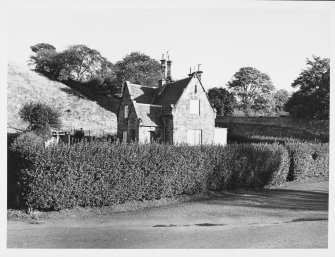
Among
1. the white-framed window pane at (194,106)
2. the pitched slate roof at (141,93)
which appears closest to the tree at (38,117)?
the pitched slate roof at (141,93)

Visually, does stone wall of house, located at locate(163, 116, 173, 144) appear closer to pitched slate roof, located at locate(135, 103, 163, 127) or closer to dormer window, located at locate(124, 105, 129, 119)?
pitched slate roof, located at locate(135, 103, 163, 127)

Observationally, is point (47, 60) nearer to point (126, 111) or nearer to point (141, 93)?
point (141, 93)

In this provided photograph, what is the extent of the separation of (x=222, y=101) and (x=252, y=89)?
1329cm

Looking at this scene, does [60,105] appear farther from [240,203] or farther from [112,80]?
[240,203]

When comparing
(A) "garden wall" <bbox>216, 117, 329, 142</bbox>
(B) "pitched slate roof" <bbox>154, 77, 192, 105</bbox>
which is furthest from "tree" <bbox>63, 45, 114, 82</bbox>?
(A) "garden wall" <bbox>216, 117, 329, 142</bbox>

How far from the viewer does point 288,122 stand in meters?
48.4

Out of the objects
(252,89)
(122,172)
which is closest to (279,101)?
(252,89)

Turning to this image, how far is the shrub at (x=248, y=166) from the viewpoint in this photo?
18.9m

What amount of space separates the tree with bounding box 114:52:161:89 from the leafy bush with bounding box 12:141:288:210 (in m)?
51.3

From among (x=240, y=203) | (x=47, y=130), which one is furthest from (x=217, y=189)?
(x=47, y=130)

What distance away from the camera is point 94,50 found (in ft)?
203

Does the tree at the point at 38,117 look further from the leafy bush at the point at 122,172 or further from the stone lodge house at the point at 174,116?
the leafy bush at the point at 122,172

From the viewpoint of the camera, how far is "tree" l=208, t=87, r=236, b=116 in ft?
223
